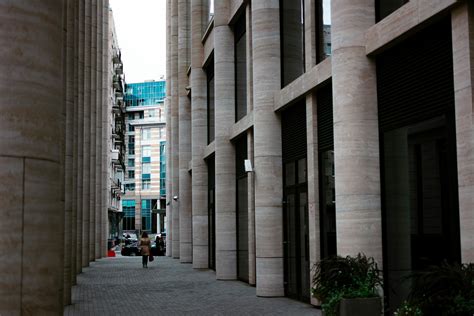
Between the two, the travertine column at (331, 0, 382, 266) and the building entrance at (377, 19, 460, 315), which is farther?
the travertine column at (331, 0, 382, 266)

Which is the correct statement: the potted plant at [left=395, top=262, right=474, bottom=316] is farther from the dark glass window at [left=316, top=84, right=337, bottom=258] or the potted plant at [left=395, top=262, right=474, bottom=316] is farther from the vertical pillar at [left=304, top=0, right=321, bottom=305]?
the vertical pillar at [left=304, top=0, right=321, bottom=305]

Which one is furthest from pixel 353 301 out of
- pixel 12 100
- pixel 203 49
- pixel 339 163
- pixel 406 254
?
pixel 203 49

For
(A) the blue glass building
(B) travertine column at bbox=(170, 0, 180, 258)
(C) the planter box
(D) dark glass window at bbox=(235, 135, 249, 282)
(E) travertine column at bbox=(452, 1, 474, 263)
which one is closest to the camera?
(E) travertine column at bbox=(452, 1, 474, 263)

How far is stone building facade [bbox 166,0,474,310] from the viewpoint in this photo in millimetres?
10039

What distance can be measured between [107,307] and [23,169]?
10234 mm

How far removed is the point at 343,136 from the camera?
12.7m

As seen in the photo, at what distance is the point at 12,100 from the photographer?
7.14m

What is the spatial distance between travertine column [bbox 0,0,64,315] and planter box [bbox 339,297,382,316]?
15.8ft

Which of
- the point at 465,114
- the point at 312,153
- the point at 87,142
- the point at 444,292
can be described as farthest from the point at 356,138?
the point at 87,142

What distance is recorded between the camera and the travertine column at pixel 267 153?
59.4ft

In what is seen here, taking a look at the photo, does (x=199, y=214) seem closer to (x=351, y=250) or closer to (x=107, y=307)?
(x=107, y=307)

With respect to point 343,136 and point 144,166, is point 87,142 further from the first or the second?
point 144,166

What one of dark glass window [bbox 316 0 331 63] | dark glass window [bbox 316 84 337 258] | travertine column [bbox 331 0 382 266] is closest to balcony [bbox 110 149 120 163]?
dark glass window [bbox 316 0 331 63]

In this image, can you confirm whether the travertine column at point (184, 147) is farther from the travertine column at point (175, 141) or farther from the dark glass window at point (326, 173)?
the dark glass window at point (326, 173)
